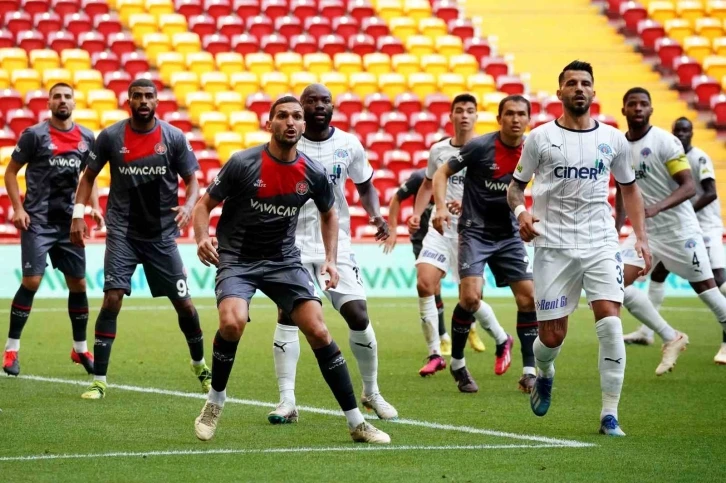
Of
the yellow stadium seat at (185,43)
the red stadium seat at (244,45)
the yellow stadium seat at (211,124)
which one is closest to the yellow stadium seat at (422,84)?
the red stadium seat at (244,45)

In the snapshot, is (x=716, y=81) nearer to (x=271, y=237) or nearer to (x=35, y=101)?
(x=35, y=101)

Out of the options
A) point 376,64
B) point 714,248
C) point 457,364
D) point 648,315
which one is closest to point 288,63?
point 376,64

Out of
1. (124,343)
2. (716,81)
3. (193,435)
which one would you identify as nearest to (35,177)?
(124,343)

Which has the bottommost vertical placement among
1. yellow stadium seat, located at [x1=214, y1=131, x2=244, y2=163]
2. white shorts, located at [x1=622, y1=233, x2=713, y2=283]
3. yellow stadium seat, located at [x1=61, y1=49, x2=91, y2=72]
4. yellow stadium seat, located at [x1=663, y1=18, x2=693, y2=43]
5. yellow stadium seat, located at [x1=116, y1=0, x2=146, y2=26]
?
yellow stadium seat, located at [x1=214, y1=131, x2=244, y2=163]

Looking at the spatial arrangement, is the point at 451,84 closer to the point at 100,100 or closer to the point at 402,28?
the point at 402,28

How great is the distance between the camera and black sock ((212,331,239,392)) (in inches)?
299

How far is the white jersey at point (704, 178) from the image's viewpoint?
13070 millimetres

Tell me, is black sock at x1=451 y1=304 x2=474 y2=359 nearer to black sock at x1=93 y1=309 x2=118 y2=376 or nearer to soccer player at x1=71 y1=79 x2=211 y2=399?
soccer player at x1=71 y1=79 x2=211 y2=399

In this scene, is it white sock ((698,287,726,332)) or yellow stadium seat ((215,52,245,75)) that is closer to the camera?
white sock ((698,287,726,332))

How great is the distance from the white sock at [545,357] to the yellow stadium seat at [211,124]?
54.9 ft

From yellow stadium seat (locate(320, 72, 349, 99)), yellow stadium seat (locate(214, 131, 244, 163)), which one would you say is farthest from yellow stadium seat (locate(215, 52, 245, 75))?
yellow stadium seat (locate(214, 131, 244, 163))

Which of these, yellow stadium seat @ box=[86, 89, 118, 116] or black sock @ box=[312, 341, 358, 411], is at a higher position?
black sock @ box=[312, 341, 358, 411]

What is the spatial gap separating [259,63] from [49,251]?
15.2 m

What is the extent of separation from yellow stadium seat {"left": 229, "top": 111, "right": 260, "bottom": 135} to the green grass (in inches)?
414
